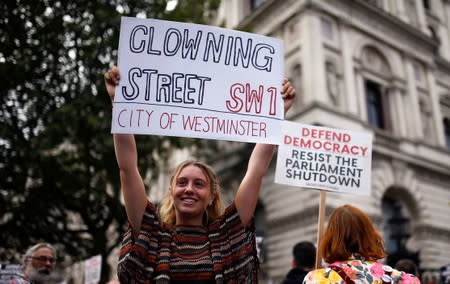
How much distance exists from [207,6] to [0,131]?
7131mm

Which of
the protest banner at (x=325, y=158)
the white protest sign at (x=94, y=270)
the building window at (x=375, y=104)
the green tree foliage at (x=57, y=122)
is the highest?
the building window at (x=375, y=104)

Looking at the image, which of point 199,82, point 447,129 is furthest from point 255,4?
point 199,82

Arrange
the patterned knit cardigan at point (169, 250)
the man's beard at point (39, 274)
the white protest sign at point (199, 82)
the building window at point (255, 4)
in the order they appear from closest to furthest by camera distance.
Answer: the patterned knit cardigan at point (169, 250)
the white protest sign at point (199, 82)
the man's beard at point (39, 274)
the building window at point (255, 4)

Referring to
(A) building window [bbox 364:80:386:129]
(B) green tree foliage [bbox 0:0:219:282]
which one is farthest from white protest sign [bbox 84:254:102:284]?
(A) building window [bbox 364:80:386:129]

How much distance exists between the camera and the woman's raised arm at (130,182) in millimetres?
2332

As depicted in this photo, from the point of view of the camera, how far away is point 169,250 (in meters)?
2.29

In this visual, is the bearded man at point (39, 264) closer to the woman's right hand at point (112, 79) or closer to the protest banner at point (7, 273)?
the protest banner at point (7, 273)

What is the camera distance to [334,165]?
5.52 meters

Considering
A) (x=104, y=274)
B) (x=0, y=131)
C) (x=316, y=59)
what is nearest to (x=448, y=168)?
(x=316, y=59)

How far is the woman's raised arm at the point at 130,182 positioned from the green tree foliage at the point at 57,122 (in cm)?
980

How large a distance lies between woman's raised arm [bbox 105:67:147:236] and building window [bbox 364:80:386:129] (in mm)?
18396

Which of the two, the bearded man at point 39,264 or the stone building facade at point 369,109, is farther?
the stone building facade at point 369,109

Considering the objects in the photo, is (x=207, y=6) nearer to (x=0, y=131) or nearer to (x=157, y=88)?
(x=0, y=131)

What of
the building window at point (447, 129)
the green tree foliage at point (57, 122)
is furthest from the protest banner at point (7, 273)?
the building window at point (447, 129)
